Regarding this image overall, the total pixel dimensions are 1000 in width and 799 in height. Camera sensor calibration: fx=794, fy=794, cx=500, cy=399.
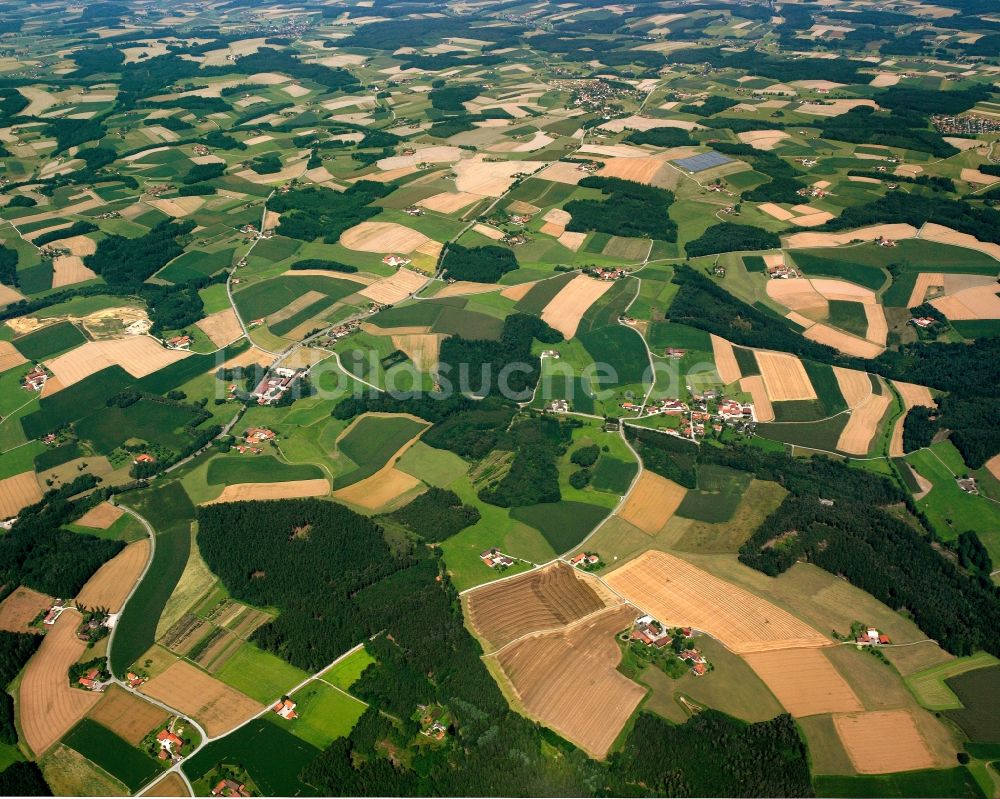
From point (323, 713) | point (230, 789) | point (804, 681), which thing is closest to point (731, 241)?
point (804, 681)

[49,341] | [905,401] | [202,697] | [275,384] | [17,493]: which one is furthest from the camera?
[49,341]

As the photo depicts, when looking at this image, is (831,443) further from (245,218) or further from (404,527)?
(245,218)

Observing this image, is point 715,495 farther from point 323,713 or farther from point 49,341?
point 49,341

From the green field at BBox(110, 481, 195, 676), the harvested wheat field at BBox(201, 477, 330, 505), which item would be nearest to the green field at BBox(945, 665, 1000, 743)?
the harvested wheat field at BBox(201, 477, 330, 505)

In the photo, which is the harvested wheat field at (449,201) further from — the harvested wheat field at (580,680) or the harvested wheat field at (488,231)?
the harvested wheat field at (580,680)

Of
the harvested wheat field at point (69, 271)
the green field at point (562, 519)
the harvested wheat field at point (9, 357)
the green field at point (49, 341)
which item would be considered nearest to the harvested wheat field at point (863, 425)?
the green field at point (562, 519)

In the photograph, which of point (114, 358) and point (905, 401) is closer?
point (905, 401)

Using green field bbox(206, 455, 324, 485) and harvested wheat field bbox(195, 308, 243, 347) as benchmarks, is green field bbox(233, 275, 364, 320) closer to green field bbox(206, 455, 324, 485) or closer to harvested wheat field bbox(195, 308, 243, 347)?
harvested wheat field bbox(195, 308, 243, 347)
